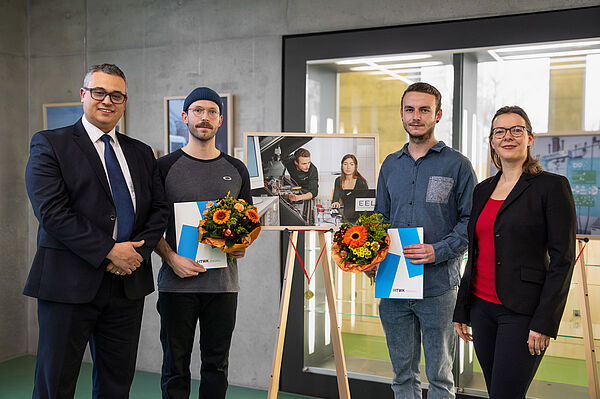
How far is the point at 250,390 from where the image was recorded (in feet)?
16.6

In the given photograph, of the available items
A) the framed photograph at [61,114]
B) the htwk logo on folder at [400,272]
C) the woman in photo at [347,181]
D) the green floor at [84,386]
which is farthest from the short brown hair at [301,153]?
the framed photograph at [61,114]

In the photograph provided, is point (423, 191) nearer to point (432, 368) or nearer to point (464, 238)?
point (464, 238)

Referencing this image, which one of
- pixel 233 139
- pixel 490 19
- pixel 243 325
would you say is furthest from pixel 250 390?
pixel 490 19

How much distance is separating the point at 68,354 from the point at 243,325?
2.35 metres

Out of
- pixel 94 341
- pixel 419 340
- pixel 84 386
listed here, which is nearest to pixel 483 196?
pixel 419 340

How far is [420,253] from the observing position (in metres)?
3.28

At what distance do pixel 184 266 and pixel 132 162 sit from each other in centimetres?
64

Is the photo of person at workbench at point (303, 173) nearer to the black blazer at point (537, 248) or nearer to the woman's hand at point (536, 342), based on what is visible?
the black blazer at point (537, 248)

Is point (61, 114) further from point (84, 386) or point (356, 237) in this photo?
point (356, 237)

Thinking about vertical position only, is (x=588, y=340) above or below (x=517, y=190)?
below

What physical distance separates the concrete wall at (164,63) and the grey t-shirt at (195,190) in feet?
4.95

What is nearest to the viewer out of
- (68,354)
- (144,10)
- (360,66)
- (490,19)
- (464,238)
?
(68,354)

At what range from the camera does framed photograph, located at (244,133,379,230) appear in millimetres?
3863

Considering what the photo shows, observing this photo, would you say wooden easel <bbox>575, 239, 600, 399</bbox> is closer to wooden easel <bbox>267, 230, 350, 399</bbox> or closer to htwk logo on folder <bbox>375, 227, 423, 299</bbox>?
htwk logo on folder <bbox>375, 227, 423, 299</bbox>
